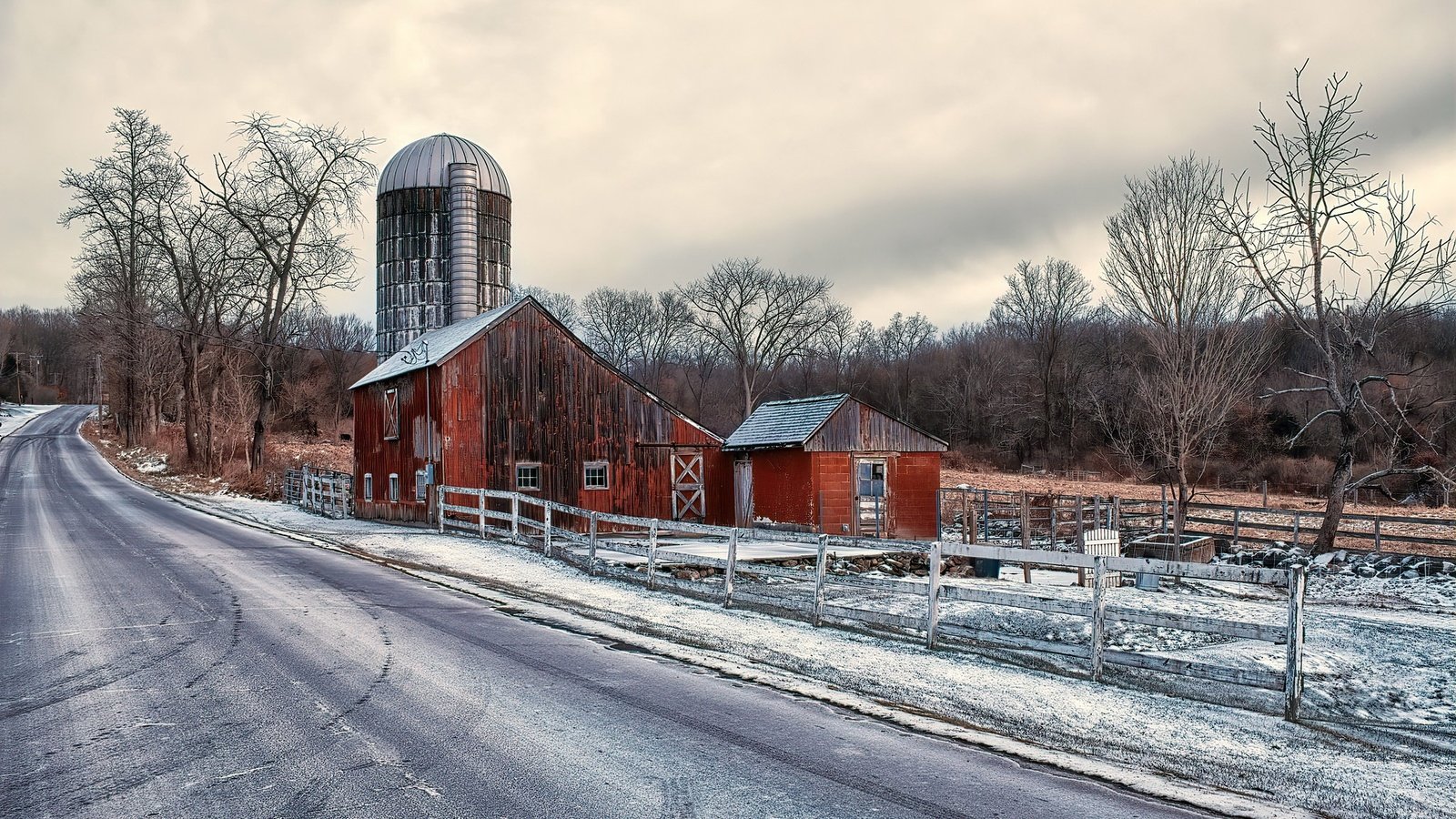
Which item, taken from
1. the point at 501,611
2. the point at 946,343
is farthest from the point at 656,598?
the point at 946,343

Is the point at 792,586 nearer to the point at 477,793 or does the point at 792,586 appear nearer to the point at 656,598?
the point at 656,598

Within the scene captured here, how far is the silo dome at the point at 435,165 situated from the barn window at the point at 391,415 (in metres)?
14.9

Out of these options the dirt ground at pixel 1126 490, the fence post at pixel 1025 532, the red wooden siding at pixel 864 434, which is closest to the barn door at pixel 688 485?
the red wooden siding at pixel 864 434

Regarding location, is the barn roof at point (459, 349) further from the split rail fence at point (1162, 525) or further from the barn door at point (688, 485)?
the split rail fence at point (1162, 525)

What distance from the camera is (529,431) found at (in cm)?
2667

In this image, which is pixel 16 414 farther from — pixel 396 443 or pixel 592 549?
pixel 592 549

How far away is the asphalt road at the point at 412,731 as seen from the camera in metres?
5.48

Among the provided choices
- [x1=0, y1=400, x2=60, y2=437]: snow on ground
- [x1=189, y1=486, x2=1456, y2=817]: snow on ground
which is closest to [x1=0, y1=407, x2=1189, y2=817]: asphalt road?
[x1=189, y1=486, x2=1456, y2=817]: snow on ground

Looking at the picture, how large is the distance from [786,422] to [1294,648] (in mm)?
21139

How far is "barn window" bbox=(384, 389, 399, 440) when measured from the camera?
2803 centimetres

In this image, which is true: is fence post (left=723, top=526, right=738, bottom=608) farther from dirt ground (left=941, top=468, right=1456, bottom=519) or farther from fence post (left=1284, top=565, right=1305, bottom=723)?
dirt ground (left=941, top=468, right=1456, bottom=519)

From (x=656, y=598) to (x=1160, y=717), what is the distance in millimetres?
7455

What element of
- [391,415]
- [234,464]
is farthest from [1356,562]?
[234,464]

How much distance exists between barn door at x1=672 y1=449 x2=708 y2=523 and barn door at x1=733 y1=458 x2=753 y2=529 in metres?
0.97
